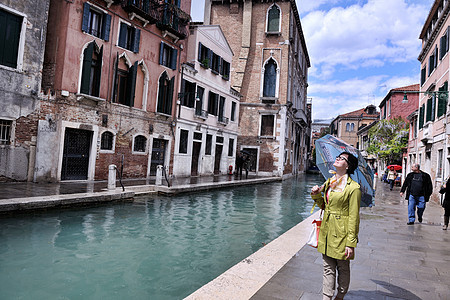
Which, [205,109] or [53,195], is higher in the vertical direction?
[205,109]

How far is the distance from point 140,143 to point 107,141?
2125 mm

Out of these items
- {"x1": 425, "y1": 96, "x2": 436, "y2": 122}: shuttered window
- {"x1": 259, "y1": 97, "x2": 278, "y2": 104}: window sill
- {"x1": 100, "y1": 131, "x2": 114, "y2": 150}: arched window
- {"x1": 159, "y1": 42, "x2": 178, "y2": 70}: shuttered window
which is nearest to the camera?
{"x1": 100, "y1": 131, "x2": 114, "y2": 150}: arched window

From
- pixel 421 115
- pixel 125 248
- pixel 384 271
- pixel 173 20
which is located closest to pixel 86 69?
pixel 173 20

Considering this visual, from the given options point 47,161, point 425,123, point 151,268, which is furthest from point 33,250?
point 425,123

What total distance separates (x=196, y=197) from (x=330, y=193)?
9.70 meters

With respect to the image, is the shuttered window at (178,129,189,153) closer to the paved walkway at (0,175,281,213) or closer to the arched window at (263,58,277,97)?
the paved walkway at (0,175,281,213)

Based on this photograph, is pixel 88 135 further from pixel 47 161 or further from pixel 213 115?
pixel 213 115

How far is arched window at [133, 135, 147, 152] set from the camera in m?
15.8

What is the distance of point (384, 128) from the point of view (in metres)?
31.0

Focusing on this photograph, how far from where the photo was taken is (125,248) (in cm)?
574

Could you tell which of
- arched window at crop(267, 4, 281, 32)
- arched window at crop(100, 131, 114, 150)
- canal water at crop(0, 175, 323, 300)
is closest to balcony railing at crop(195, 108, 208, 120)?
arched window at crop(100, 131, 114, 150)

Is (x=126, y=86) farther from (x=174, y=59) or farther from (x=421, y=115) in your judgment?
(x=421, y=115)

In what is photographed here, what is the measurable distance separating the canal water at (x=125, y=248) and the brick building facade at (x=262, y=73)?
18.2m

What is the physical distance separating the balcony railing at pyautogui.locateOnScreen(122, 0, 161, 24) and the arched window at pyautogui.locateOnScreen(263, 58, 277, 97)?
558 inches
